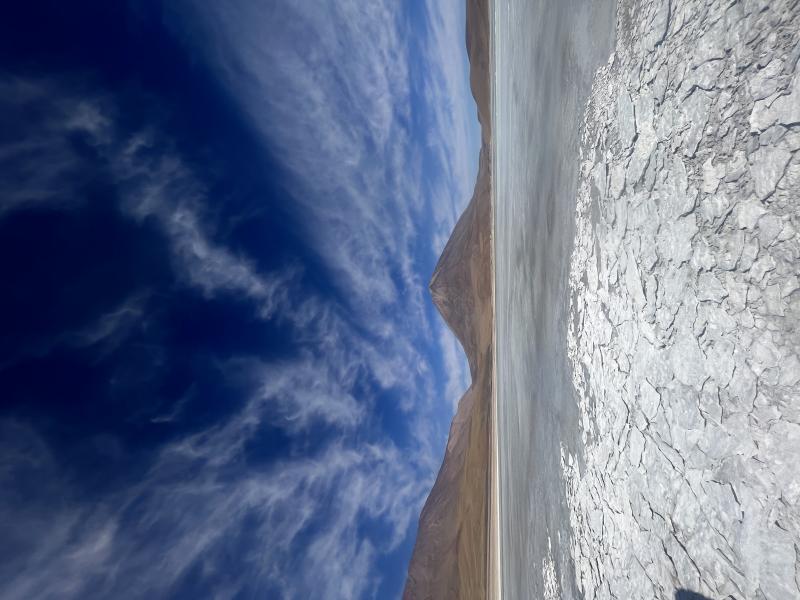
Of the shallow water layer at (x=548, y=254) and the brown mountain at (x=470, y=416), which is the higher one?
the brown mountain at (x=470, y=416)

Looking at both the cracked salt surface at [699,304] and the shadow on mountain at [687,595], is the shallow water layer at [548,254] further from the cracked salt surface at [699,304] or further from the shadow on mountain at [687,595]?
the shadow on mountain at [687,595]

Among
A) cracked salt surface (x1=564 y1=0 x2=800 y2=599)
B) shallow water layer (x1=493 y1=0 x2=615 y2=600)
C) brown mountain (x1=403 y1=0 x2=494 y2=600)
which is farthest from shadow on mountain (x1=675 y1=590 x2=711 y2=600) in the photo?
brown mountain (x1=403 y1=0 x2=494 y2=600)

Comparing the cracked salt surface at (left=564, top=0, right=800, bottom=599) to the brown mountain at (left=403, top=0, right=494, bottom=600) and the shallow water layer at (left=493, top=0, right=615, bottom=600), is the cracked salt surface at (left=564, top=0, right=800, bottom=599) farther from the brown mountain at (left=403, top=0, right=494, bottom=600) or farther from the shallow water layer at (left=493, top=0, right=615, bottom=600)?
the brown mountain at (left=403, top=0, right=494, bottom=600)

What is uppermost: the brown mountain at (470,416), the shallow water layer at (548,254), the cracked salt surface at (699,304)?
the brown mountain at (470,416)

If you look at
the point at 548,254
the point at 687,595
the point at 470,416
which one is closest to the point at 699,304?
the point at 687,595

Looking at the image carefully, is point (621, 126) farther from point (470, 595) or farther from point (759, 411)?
point (470, 595)

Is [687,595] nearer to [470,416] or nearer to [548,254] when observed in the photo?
[548,254]

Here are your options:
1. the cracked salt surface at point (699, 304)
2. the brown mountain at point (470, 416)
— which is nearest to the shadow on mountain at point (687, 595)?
the cracked salt surface at point (699, 304)

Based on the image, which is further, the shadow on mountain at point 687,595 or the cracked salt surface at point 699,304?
the shadow on mountain at point 687,595

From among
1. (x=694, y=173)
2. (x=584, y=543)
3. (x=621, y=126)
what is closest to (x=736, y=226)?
(x=694, y=173)
